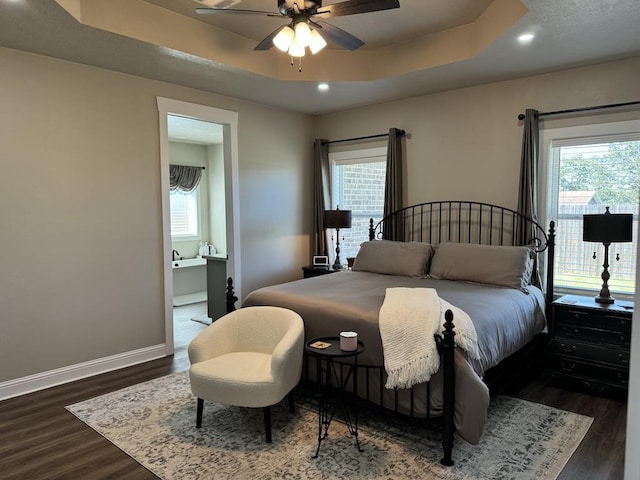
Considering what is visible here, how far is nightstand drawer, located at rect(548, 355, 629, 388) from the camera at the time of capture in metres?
3.28

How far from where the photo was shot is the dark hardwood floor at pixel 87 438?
2.44 m

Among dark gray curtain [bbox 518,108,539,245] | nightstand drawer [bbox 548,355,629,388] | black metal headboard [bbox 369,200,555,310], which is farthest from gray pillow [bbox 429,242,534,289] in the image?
nightstand drawer [bbox 548,355,629,388]

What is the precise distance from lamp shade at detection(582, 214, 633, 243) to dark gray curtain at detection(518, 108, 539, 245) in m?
0.68

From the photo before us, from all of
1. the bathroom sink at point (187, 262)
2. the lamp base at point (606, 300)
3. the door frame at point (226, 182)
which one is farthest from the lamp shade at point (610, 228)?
the bathroom sink at point (187, 262)

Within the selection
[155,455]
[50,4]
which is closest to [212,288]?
[155,455]

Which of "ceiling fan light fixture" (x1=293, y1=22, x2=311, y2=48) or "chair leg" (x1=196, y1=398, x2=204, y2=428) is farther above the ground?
"ceiling fan light fixture" (x1=293, y1=22, x2=311, y2=48)

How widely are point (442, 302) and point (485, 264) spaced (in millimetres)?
1235

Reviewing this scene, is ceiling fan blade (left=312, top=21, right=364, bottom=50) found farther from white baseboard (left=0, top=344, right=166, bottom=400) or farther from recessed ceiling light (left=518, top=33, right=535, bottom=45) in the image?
white baseboard (left=0, top=344, right=166, bottom=400)

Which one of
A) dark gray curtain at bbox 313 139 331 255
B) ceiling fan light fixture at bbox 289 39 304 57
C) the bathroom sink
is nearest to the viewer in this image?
ceiling fan light fixture at bbox 289 39 304 57

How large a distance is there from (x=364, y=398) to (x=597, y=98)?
3.31 metres

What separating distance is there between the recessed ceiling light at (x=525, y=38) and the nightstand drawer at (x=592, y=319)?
214 cm

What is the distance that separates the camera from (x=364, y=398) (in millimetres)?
2873

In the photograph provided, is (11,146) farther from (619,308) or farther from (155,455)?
(619,308)

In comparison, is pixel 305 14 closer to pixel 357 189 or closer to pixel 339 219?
pixel 339 219
